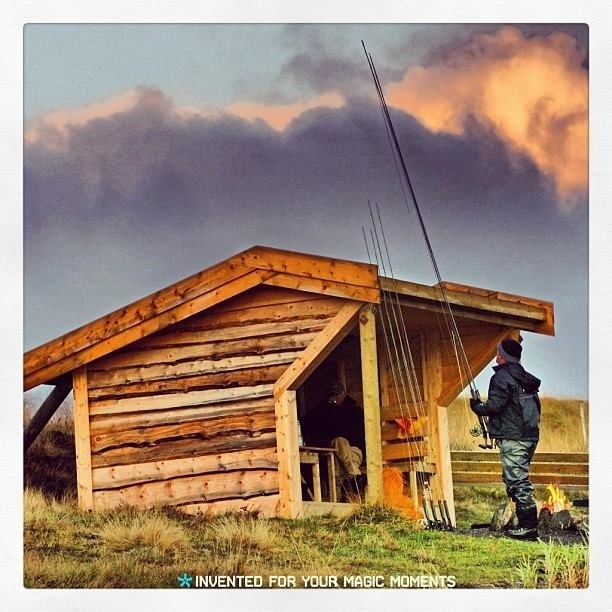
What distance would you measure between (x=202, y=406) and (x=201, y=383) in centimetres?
22

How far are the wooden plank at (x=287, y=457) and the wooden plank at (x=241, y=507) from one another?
0.29 feet

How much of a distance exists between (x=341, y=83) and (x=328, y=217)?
4.04 ft

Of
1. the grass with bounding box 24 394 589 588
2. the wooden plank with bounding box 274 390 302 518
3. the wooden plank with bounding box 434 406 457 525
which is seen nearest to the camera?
the grass with bounding box 24 394 589 588

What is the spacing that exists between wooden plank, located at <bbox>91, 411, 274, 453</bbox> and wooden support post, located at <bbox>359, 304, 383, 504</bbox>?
896 millimetres

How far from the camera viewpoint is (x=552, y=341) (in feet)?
57.8

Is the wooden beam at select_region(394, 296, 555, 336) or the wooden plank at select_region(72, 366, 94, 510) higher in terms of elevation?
the wooden beam at select_region(394, 296, 555, 336)

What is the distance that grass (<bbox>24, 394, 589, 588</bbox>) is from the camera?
56.0 ft

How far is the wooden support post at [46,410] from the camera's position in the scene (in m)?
17.5

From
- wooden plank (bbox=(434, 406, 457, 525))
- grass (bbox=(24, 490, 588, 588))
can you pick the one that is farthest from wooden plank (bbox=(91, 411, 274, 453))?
wooden plank (bbox=(434, 406, 457, 525))

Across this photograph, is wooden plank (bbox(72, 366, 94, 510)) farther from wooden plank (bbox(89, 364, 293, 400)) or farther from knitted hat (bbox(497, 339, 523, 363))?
knitted hat (bbox(497, 339, 523, 363))

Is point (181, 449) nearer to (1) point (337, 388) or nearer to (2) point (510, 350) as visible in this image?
(1) point (337, 388)

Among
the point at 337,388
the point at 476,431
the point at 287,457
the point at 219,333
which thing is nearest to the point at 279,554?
the point at 287,457

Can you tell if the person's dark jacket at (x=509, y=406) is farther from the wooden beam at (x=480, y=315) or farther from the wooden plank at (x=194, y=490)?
the wooden plank at (x=194, y=490)

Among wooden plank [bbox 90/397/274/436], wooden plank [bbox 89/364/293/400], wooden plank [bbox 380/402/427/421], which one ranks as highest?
wooden plank [bbox 89/364/293/400]
